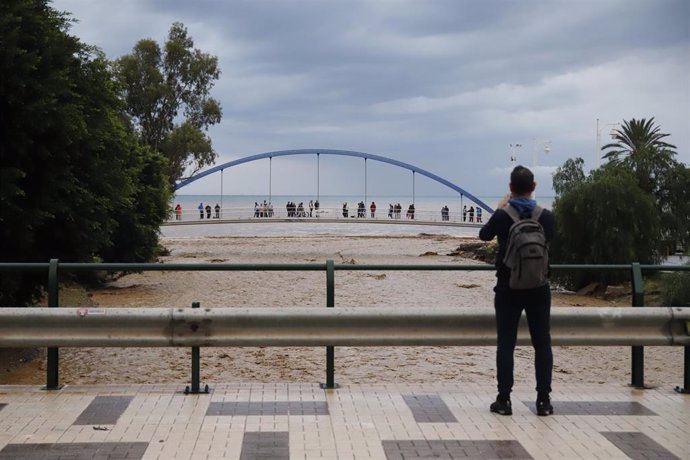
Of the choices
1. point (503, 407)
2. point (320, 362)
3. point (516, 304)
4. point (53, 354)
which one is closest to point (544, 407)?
point (503, 407)

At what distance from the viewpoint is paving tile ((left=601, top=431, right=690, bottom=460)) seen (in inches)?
191

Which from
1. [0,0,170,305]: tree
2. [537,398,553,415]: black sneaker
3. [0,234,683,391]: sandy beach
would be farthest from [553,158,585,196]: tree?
[537,398,553,415]: black sneaker

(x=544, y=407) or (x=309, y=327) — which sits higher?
(x=309, y=327)

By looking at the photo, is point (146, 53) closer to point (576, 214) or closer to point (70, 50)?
point (576, 214)

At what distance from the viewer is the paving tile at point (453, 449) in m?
4.82

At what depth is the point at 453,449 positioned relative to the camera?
4953 mm

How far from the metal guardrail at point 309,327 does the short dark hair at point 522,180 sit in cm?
107

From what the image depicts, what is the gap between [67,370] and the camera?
41.0ft

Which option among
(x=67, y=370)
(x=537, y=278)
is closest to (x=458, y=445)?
(x=537, y=278)

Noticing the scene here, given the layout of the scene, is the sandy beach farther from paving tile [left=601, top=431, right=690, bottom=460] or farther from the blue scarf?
the blue scarf

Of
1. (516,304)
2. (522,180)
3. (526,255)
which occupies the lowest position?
(516,304)

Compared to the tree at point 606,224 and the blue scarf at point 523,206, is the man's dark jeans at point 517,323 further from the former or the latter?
the tree at point 606,224

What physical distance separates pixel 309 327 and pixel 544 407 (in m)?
1.78

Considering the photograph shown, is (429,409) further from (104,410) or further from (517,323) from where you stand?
(104,410)
